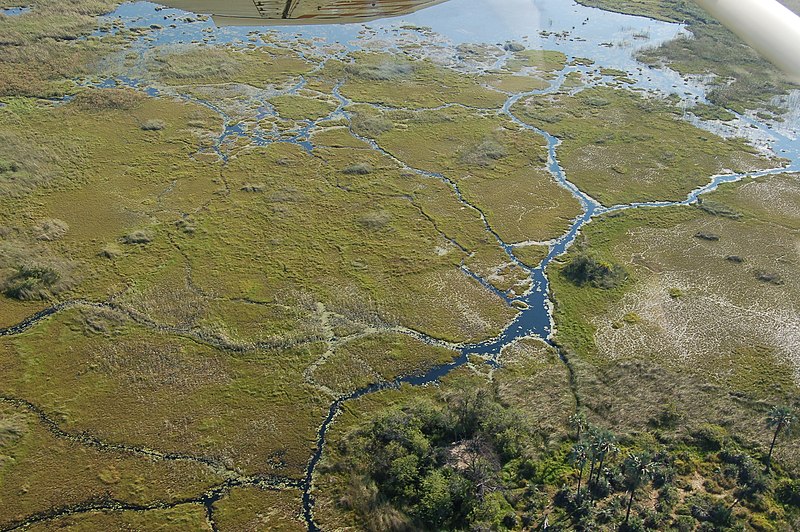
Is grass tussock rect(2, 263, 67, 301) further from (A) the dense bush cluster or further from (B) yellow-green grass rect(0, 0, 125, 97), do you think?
(B) yellow-green grass rect(0, 0, 125, 97)

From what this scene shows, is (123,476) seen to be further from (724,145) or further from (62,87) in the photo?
(724,145)

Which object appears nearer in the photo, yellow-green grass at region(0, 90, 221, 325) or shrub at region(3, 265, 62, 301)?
shrub at region(3, 265, 62, 301)

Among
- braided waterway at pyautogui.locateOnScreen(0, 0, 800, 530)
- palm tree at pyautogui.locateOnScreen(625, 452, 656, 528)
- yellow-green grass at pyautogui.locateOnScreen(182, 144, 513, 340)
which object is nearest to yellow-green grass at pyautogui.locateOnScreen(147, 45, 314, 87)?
braided waterway at pyautogui.locateOnScreen(0, 0, 800, 530)

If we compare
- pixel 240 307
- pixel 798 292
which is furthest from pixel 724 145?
pixel 240 307

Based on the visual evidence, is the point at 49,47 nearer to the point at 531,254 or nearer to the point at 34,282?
the point at 34,282

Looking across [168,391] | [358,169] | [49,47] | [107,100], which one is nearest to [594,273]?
[358,169]

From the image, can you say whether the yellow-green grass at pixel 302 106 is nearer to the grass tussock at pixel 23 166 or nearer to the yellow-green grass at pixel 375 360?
the grass tussock at pixel 23 166

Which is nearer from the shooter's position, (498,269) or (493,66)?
(498,269)
